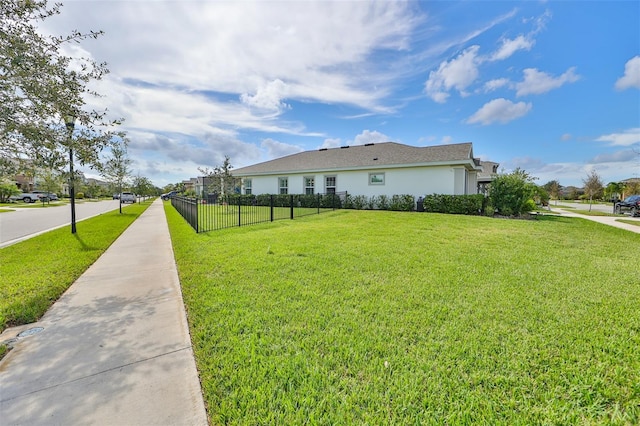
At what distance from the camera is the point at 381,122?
69.9 ft

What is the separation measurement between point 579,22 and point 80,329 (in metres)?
16.5

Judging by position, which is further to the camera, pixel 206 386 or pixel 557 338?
pixel 557 338

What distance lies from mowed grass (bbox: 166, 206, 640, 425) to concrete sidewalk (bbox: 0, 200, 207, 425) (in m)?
0.24

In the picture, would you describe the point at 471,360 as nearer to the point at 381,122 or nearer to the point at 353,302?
the point at 353,302

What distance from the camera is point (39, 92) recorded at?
3.13 meters

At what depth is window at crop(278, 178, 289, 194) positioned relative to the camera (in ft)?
75.1

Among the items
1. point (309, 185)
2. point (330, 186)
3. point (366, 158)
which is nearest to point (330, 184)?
point (330, 186)

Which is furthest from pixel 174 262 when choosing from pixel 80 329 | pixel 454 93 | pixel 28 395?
pixel 454 93

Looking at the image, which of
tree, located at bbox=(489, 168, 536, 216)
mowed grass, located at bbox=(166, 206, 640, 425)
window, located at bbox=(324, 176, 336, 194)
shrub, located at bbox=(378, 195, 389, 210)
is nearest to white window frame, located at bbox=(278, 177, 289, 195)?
window, located at bbox=(324, 176, 336, 194)

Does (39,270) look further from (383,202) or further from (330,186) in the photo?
(330,186)

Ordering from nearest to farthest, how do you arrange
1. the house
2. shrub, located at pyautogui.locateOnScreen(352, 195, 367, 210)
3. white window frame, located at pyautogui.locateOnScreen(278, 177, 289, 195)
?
the house
shrub, located at pyautogui.locateOnScreen(352, 195, 367, 210)
white window frame, located at pyautogui.locateOnScreen(278, 177, 289, 195)

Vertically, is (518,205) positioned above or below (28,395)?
above

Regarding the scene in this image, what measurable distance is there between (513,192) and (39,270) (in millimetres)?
18454

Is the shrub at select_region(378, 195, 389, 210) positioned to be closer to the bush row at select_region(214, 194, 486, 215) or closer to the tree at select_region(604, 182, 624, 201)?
the bush row at select_region(214, 194, 486, 215)
